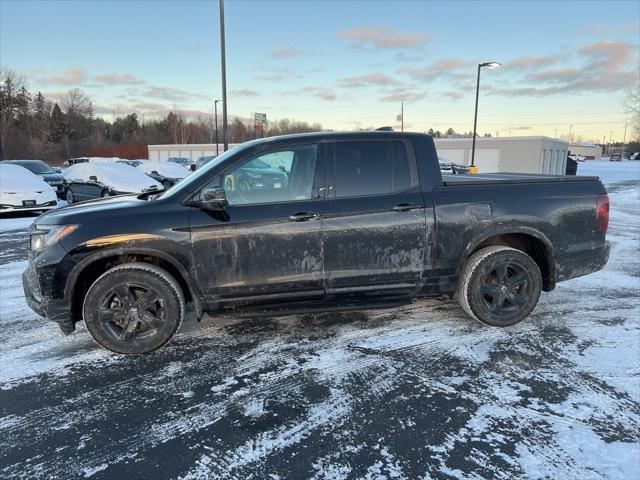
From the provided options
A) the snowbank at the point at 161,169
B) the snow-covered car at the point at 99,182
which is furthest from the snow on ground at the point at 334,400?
the snowbank at the point at 161,169

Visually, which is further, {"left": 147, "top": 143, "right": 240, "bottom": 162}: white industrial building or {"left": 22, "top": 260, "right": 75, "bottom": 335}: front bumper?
{"left": 147, "top": 143, "right": 240, "bottom": 162}: white industrial building

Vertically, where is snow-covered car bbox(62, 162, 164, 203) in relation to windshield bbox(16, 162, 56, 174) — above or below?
below

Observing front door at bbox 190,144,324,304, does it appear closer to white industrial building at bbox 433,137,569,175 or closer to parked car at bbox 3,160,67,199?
parked car at bbox 3,160,67,199

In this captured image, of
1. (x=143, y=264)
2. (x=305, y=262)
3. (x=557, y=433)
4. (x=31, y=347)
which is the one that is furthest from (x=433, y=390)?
(x=31, y=347)

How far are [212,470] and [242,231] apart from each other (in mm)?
1878

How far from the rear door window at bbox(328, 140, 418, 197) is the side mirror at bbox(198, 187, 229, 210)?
95cm

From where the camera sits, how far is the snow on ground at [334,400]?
241 cm

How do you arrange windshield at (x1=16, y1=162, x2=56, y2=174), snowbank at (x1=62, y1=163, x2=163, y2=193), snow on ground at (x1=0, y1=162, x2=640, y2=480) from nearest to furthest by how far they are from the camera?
1. snow on ground at (x1=0, y1=162, x2=640, y2=480)
2. snowbank at (x1=62, y1=163, x2=163, y2=193)
3. windshield at (x1=16, y1=162, x2=56, y2=174)

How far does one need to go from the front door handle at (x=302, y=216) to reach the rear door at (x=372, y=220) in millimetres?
100

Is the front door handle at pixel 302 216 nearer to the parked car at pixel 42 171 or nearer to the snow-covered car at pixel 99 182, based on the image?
the snow-covered car at pixel 99 182

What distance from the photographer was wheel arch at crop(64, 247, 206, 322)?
11.7ft

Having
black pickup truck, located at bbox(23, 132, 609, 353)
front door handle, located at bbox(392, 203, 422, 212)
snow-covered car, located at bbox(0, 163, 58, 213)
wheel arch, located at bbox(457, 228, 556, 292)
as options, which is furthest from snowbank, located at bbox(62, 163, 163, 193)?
wheel arch, located at bbox(457, 228, 556, 292)

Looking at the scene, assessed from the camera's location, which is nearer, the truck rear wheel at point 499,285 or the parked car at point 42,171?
the truck rear wheel at point 499,285

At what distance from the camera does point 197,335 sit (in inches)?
163
